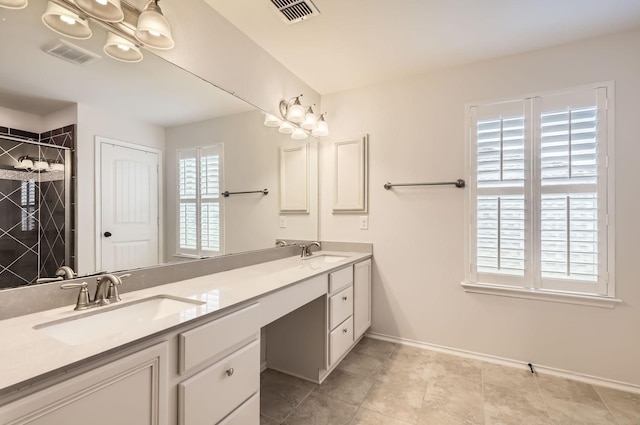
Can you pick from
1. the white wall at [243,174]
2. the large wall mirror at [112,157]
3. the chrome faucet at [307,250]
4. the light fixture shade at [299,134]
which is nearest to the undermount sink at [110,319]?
the large wall mirror at [112,157]

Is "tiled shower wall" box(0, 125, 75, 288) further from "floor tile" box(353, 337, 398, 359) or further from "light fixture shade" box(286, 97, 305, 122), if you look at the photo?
"floor tile" box(353, 337, 398, 359)

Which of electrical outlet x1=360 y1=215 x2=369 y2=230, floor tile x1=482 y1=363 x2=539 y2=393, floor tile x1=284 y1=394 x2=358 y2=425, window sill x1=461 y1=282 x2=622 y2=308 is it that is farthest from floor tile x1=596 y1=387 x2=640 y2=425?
electrical outlet x1=360 y1=215 x2=369 y2=230

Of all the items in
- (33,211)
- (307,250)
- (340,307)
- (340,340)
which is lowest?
(340,340)

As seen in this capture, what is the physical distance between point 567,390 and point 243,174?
257cm

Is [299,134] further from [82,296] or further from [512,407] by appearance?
[512,407]

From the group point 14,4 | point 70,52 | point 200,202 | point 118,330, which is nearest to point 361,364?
point 200,202

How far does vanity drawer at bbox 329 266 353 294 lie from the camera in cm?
200

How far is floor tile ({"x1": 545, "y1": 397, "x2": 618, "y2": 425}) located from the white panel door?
92.6 inches

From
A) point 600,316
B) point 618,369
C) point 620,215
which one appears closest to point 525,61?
point 620,215

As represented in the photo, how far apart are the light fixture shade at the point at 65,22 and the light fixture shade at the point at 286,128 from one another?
1361 millimetres

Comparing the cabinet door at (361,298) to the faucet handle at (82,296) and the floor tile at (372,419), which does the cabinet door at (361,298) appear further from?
the faucet handle at (82,296)

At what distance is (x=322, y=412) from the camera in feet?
5.62

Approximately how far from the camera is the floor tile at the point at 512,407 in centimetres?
165

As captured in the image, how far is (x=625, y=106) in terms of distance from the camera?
1.94m
